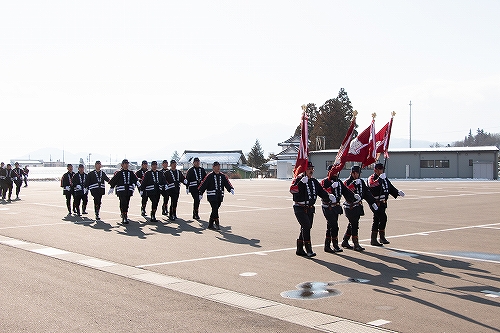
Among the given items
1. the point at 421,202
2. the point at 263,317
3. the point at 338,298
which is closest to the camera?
the point at 263,317

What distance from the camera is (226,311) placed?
Result: 7531 mm

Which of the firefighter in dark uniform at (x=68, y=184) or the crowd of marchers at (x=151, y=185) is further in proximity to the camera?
the firefighter in dark uniform at (x=68, y=184)

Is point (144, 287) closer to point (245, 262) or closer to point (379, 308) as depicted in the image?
point (245, 262)

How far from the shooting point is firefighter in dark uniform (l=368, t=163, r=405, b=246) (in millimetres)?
13508

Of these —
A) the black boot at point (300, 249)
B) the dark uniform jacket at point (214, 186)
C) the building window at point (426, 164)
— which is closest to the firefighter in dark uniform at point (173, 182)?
the dark uniform jacket at point (214, 186)

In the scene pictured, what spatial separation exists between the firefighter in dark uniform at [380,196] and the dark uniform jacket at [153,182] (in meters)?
8.44

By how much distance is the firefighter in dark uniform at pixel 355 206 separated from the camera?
1276cm

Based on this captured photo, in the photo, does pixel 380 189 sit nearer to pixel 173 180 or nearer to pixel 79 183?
pixel 173 180

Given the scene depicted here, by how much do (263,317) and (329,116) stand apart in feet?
286

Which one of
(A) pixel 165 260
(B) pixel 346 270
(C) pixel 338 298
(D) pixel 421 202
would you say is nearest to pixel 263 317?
(C) pixel 338 298

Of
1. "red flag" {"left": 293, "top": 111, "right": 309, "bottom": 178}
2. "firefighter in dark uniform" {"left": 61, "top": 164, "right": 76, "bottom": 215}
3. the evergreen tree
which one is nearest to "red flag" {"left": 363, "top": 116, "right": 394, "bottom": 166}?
"red flag" {"left": 293, "top": 111, "right": 309, "bottom": 178}

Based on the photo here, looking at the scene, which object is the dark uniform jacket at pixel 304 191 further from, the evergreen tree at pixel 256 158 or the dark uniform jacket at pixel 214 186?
the evergreen tree at pixel 256 158

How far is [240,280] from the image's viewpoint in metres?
9.48

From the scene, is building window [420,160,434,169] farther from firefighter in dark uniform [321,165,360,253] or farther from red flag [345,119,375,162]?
firefighter in dark uniform [321,165,360,253]
